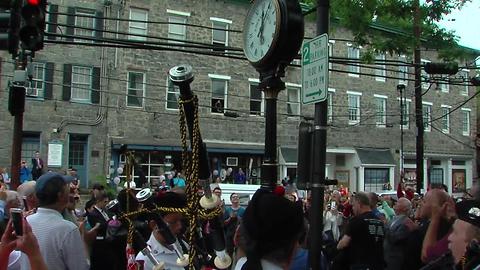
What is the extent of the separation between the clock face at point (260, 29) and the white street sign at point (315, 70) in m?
0.40

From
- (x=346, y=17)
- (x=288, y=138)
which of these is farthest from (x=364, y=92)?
(x=346, y=17)

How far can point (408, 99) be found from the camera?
34594 mm

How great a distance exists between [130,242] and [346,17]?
1024 cm

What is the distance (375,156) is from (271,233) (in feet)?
102

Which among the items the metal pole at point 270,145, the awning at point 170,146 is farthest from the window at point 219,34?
the metal pole at point 270,145

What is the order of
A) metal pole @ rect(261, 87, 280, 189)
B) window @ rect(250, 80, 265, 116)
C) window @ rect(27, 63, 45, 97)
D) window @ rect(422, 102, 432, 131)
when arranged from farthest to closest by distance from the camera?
window @ rect(422, 102, 432, 131), window @ rect(250, 80, 265, 116), window @ rect(27, 63, 45, 97), metal pole @ rect(261, 87, 280, 189)

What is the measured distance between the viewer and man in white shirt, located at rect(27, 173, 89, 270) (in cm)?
400

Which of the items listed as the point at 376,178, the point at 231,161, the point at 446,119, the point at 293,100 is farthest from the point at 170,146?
the point at 446,119

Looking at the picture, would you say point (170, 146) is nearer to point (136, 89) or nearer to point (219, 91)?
point (136, 89)

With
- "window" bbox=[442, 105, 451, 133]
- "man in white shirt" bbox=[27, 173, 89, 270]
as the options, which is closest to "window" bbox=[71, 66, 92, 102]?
"man in white shirt" bbox=[27, 173, 89, 270]

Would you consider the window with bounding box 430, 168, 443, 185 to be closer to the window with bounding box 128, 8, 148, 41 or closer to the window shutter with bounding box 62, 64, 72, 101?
the window with bounding box 128, 8, 148, 41

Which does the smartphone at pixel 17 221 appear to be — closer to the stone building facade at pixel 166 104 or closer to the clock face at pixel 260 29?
the clock face at pixel 260 29

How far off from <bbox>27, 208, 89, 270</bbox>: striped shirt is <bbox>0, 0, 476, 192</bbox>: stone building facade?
1637cm

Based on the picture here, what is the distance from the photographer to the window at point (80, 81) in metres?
24.2
